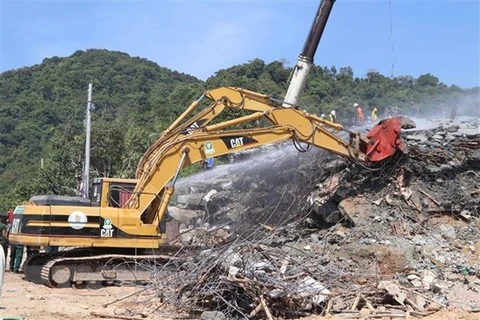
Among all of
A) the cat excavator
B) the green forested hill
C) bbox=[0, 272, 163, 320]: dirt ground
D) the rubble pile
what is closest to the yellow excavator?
the cat excavator

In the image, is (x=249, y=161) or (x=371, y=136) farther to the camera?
(x=249, y=161)

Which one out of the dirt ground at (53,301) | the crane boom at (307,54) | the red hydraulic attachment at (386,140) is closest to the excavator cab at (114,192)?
the dirt ground at (53,301)

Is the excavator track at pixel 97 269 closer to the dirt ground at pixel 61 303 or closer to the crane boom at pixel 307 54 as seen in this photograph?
the dirt ground at pixel 61 303

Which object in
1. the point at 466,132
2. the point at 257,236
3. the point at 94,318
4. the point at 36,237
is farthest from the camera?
the point at 466,132

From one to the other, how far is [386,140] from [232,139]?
10.6ft

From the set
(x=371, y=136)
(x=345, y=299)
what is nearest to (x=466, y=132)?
(x=371, y=136)

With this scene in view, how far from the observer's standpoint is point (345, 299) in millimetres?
9227

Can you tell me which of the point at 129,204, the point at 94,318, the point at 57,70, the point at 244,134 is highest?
the point at 57,70

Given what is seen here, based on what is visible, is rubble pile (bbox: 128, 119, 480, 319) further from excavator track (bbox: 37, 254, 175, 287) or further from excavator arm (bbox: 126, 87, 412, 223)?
excavator track (bbox: 37, 254, 175, 287)

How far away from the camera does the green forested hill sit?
28938 mm

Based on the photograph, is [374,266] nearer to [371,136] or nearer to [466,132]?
[371,136]

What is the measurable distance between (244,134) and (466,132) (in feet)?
18.8

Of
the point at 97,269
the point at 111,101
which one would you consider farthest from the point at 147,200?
the point at 111,101

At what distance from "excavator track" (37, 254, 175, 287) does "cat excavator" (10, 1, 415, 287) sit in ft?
0.06
